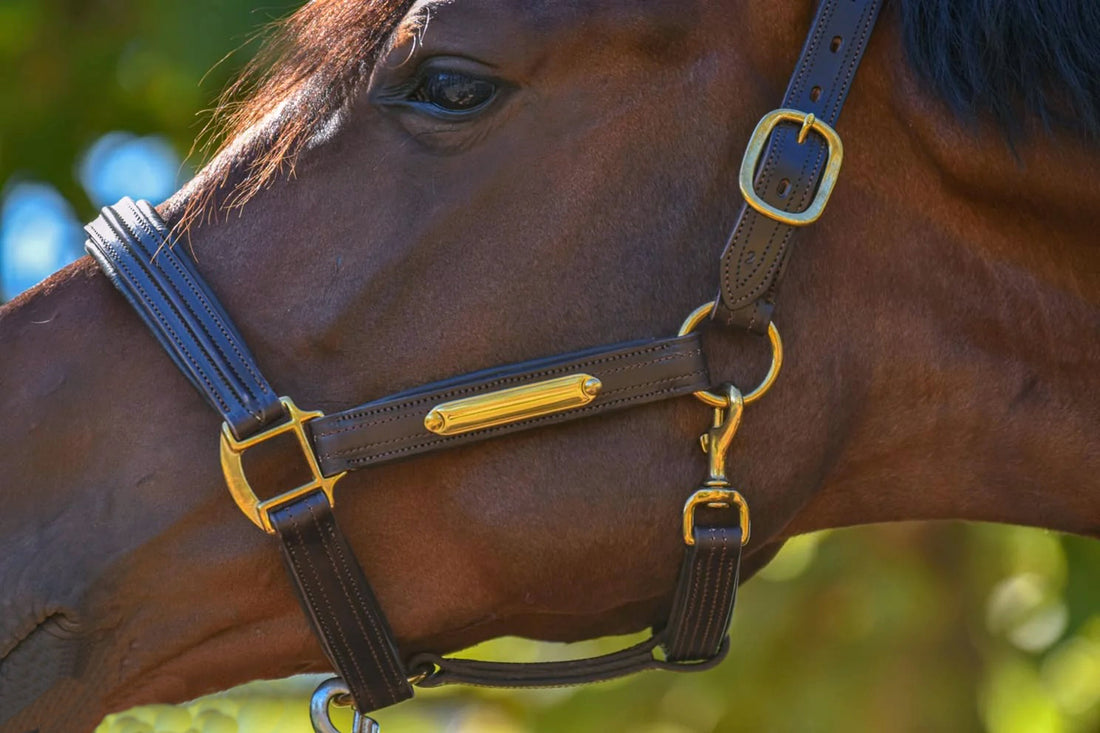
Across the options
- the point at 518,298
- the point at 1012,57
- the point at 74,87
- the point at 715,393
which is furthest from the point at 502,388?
the point at 74,87

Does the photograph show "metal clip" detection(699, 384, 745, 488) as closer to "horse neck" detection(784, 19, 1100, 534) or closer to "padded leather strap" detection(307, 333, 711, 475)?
"padded leather strap" detection(307, 333, 711, 475)

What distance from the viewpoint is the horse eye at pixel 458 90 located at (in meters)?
2.30

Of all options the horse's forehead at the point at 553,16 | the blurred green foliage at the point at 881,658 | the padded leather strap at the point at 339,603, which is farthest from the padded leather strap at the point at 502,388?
the blurred green foliage at the point at 881,658

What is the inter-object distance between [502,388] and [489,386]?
24 millimetres

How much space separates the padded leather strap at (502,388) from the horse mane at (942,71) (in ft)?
1.65

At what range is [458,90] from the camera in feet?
7.54

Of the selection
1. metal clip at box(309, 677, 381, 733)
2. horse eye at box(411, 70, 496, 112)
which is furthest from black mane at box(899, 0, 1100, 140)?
metal clip at box(309, 677, 381, 733)

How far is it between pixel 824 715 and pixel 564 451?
2780 mm

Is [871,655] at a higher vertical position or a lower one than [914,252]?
lower

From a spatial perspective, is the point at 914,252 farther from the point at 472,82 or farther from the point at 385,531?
the point at 385,531

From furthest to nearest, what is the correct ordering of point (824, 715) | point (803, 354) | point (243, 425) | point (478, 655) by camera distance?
point (478, 655), point (824, 715), point (803, 354), point (243, 425)

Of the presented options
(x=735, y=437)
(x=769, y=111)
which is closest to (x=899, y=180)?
(x=769, y=111)

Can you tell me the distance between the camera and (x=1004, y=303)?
240 centimetres

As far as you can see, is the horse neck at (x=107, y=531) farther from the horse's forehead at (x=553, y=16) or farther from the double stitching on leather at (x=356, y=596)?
the horse's forehead at (x=553, y=16)
